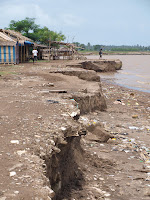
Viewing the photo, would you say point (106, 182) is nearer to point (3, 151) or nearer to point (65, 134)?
point (65, 134)

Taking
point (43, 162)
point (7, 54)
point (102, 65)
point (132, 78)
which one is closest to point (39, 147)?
point (43, 162)

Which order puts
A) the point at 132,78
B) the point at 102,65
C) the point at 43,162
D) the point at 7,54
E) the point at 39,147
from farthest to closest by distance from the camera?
the point at 102,65 → the point at 132,78 → the point at 7,54 → the point at 39,147 → the point at 43,162

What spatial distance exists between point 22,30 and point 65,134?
27.0 meters

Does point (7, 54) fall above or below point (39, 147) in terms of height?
above

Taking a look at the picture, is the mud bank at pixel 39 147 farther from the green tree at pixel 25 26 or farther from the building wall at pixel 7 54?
the green tree at pixel 25 26

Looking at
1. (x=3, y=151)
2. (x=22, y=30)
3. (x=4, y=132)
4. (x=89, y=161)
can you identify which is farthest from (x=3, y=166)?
(x=22, y=30)

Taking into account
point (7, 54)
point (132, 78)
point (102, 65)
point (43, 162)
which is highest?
point (7, 54)

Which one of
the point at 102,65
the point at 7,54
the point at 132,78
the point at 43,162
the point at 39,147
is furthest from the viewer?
the point at 102,65

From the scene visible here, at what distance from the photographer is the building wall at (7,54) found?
17.7 metres

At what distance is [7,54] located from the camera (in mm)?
17953

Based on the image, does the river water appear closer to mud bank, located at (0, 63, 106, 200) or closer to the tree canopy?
the tree canopy

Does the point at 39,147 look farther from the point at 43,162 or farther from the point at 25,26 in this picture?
the point at 25,26

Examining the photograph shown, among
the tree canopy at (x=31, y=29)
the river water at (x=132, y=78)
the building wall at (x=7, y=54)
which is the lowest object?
the river water at (x=132, y=78)

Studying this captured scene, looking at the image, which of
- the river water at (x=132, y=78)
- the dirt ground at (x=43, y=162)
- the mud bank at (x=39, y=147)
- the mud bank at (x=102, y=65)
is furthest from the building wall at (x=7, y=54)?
the mud bank at (x=39, y=147)
